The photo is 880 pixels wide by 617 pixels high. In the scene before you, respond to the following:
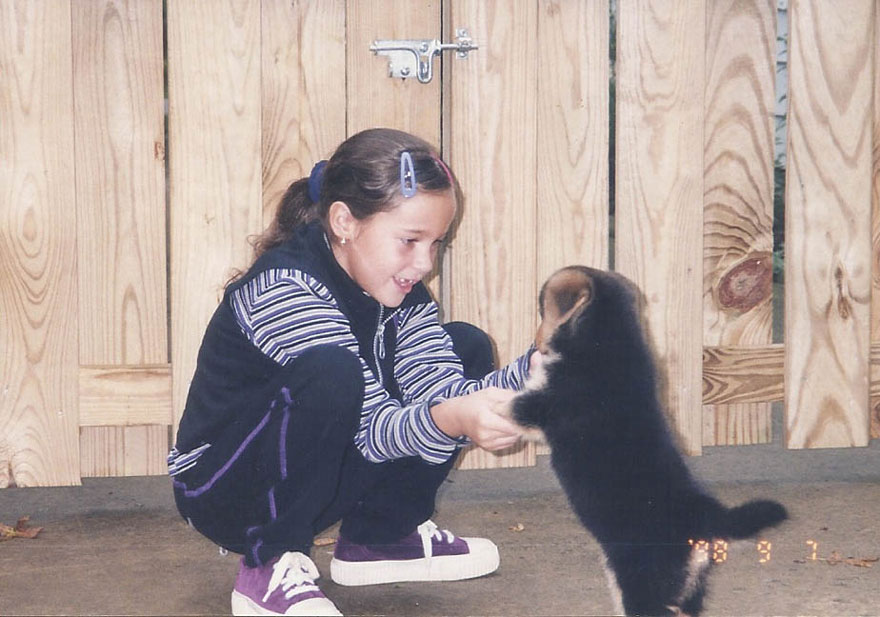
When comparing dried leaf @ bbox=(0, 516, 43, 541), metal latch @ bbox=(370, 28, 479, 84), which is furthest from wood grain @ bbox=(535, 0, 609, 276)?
dried leaf @ bbox=(0, 516, 43, 541)

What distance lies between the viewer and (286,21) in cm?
390

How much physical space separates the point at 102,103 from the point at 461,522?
5.65ft

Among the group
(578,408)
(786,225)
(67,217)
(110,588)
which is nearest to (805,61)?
(786,225)

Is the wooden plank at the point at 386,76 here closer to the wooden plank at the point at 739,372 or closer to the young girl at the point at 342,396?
the young girl at the point at 342,396

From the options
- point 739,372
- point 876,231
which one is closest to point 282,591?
Answer: point 739,372

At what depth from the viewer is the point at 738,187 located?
13.8 ft

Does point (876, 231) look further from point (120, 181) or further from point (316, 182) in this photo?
point (120, 181)

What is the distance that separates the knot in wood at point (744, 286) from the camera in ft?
13.9

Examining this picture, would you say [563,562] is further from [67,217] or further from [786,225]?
[67,217]

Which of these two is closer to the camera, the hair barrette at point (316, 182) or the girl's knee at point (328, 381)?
the girl's knee at point (328, 381)

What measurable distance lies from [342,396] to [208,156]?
47.0 inches

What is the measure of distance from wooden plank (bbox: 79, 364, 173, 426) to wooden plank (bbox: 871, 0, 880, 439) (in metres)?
2.37

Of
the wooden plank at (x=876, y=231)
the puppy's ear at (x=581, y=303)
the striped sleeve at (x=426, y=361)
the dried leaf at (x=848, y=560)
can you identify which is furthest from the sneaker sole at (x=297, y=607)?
the wooden plank at (x=876, y=231)

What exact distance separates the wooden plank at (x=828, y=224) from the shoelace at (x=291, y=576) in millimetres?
1885
